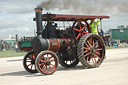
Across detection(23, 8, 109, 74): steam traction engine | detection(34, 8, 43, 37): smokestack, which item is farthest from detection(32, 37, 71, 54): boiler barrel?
detection(34, 8, 43, 37): smokestack

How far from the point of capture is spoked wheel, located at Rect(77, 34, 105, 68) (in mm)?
9594

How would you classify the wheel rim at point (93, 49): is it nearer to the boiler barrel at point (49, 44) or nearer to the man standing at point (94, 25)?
the man standing at point (94, 25)

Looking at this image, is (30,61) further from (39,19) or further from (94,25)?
(94,25)

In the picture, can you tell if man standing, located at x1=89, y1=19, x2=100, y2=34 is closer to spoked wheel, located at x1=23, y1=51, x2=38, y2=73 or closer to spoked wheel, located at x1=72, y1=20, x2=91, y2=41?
spoked wheel, located at x1=72, y1=20, x2=91, y2=41

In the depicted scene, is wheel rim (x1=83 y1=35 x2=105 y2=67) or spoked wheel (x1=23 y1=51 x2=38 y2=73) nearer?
spoked wheel (x1=23 y1=51 x2=38 y2=73)

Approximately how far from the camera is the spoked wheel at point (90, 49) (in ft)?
31.5

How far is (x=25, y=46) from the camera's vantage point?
19.5m

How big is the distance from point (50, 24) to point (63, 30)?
0.91 metres

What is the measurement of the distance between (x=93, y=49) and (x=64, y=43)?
134 centimetres

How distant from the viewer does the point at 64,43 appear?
988cm

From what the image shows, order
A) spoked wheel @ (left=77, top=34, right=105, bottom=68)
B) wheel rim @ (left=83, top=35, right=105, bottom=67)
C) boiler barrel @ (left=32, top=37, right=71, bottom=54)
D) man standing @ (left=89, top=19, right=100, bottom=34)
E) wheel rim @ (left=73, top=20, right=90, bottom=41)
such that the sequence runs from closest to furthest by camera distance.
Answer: boiler barrel @ (left=32, top=37, right=71, bottom=54) < spoked wheel @ (left=77, top=34, right=105, bottom=68) < wheel rim @ (left=83, top=35, right=105, bottom=67) < wheel rim @ (left=73, top=20, right=90, bottom=41) < man standing @ (left=89, top=19, right=100, bottom=34)

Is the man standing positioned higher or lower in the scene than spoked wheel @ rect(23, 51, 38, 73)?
higher

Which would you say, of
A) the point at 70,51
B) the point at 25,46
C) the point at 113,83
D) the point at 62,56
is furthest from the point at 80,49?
the point at 25,46

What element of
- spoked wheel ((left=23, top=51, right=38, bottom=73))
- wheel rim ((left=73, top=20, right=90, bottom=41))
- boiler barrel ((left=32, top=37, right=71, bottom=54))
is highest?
wheel rim ((left=73, top=20, right=90, bottom=41))
